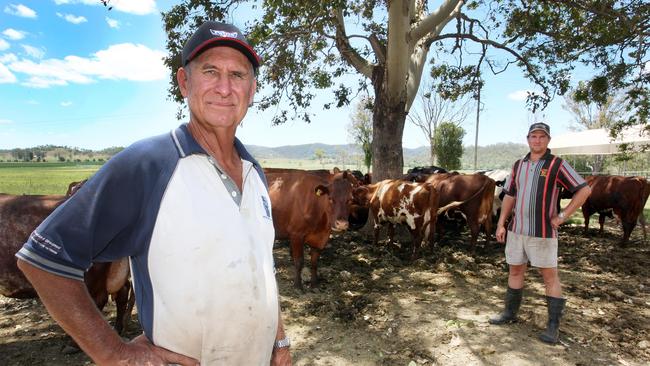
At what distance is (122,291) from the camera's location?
4613mm

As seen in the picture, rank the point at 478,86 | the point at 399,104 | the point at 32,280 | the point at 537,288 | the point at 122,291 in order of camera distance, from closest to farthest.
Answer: the point at 32,280 → the point at 122,291 → the point at 537,288 → the point at 399,104 → the point at 478,86

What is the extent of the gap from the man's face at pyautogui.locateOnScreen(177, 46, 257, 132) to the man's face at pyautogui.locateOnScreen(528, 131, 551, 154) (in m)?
3.90

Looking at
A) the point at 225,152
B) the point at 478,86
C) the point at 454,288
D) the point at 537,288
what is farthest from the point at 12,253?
the point at 478,86

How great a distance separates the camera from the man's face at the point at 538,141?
439 cm

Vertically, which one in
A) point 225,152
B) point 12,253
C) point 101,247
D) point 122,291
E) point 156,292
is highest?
point 225,152

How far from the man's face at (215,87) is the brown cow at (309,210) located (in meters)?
4.58

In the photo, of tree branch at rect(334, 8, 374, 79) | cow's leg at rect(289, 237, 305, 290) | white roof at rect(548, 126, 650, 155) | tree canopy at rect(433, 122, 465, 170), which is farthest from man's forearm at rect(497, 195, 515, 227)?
tree canopy at rect(433, 122, 465, 170)

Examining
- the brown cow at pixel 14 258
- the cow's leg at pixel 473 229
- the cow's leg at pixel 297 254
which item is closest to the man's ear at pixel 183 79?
the brown cow at pixel 14 258

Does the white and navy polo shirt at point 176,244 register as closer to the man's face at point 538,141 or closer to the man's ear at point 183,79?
the man's ear at point 183,79

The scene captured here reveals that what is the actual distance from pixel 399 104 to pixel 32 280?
9.27 meters

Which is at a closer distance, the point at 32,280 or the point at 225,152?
the point at 32,280

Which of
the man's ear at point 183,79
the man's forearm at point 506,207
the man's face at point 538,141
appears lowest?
the man's forearm at point 506,207

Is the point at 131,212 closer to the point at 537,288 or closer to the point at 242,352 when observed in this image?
the point at 242,352

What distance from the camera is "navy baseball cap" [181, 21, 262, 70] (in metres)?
1.50
